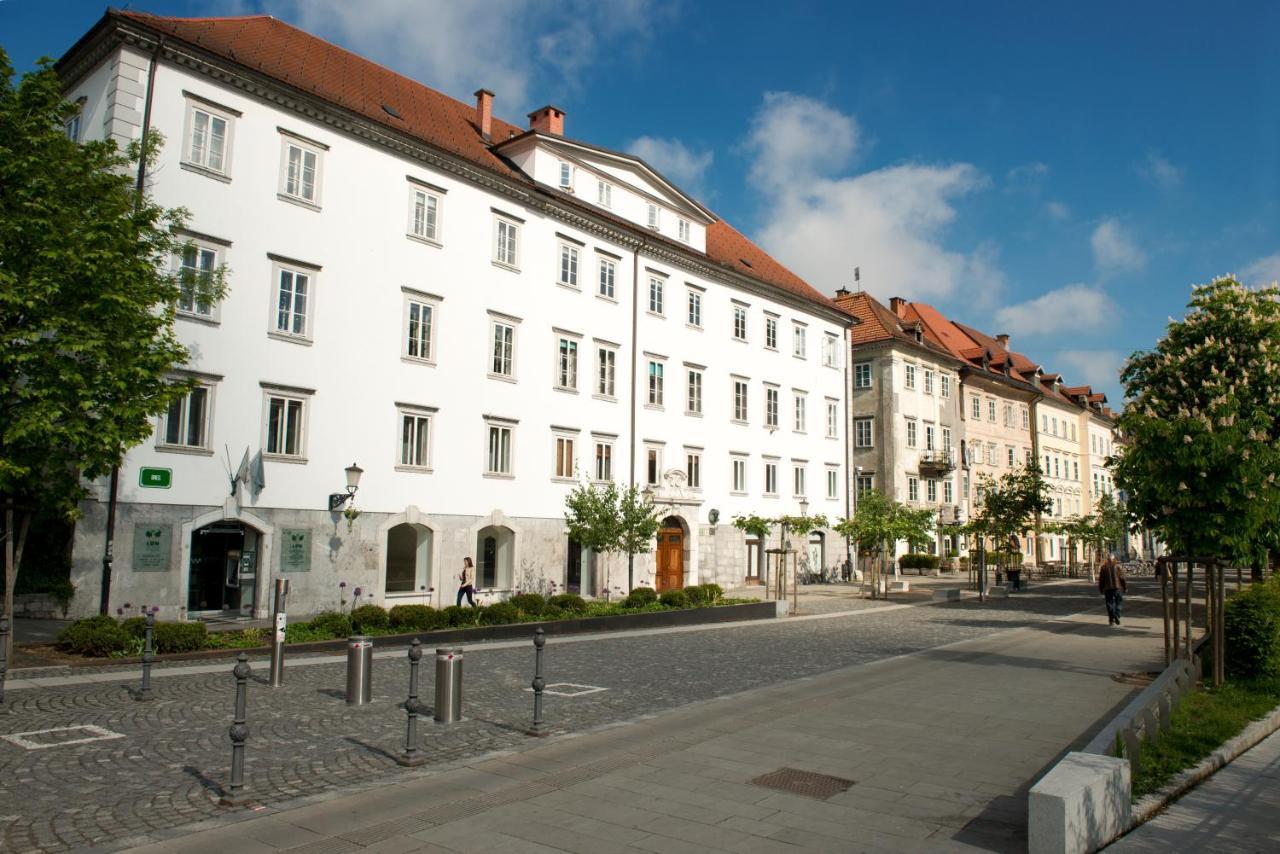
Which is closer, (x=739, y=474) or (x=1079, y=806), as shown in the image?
(x=1079, y=806)

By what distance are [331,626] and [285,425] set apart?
7.65 metres

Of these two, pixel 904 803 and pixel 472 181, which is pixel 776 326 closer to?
pixel 472 181

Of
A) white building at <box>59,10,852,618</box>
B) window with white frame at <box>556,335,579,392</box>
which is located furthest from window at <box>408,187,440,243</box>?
window with white frame at <box>556,335,579,392</box>

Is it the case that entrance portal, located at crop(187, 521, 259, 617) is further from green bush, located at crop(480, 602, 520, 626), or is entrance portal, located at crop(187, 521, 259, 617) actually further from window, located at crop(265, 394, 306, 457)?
green bush, located at crop(480, 602, 520, 626)

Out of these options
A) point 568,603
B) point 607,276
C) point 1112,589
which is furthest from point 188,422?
point 1112,589

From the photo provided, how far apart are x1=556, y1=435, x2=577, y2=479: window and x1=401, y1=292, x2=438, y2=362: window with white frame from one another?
6198 mm

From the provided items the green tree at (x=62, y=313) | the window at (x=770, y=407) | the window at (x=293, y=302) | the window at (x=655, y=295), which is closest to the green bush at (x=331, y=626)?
the green tree at (x=62, y=313)

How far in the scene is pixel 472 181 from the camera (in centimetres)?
2988

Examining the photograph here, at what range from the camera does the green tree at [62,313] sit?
597 inches

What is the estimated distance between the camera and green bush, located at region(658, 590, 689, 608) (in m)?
26.5

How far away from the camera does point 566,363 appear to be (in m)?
32.8

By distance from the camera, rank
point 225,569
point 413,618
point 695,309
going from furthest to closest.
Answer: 1. point 695,309
2. point 225,569
3. point 413,618

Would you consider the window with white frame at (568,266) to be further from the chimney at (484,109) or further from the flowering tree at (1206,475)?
the flowering tree at (1206,475)

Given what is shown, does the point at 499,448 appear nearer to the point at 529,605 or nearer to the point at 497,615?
the point at 529,605
